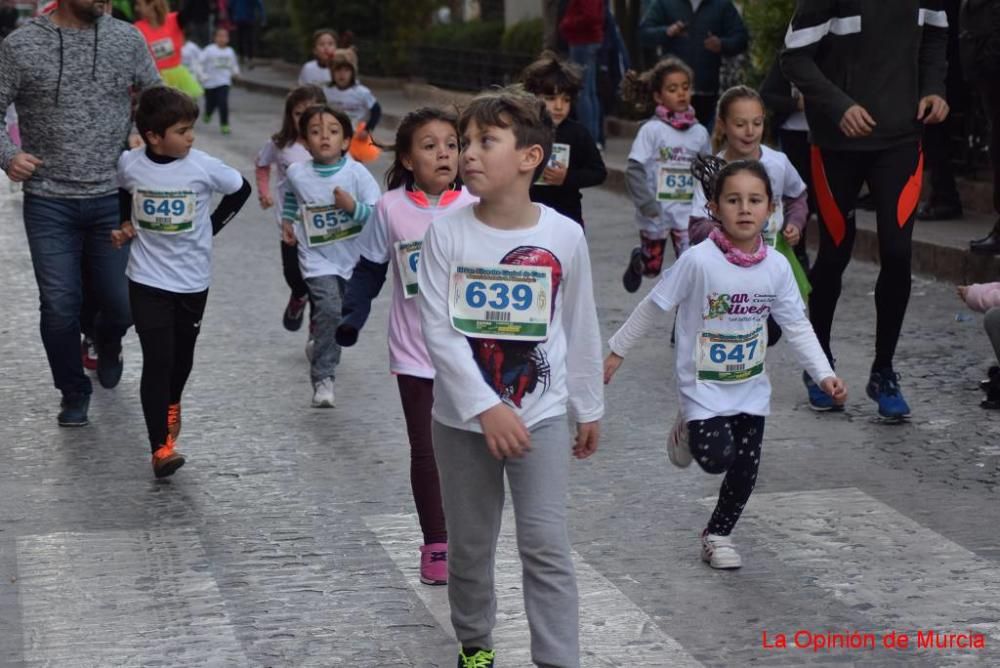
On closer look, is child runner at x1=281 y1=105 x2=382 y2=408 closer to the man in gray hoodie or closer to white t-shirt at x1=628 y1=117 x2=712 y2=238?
the man in gray hoodie

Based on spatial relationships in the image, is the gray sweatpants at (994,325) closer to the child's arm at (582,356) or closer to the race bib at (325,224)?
Result: the race bib at (325,224)

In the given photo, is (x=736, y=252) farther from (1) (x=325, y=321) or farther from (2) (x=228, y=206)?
(1) (x=325, y=321)

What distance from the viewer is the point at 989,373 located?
27.3 ft

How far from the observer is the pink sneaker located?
5746mm

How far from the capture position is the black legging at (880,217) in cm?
796

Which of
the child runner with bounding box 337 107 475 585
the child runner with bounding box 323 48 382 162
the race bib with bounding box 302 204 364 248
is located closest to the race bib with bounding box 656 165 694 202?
the race bib with bounding box 302 204 364 248

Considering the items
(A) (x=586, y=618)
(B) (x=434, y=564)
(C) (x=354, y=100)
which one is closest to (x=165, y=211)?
(B) (x=434, y=564)

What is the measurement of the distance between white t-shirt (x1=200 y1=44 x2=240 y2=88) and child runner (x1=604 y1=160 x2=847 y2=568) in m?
18.3

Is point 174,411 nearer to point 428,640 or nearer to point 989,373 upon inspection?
point 428,640

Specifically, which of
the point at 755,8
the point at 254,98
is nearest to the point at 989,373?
the point at 755,8

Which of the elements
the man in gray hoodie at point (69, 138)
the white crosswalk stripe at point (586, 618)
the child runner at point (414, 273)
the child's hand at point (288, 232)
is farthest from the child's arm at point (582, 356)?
the child's hand at point (288, 232)

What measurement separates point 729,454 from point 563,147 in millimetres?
2934

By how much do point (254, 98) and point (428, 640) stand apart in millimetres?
26769

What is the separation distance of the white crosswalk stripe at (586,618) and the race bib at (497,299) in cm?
100
